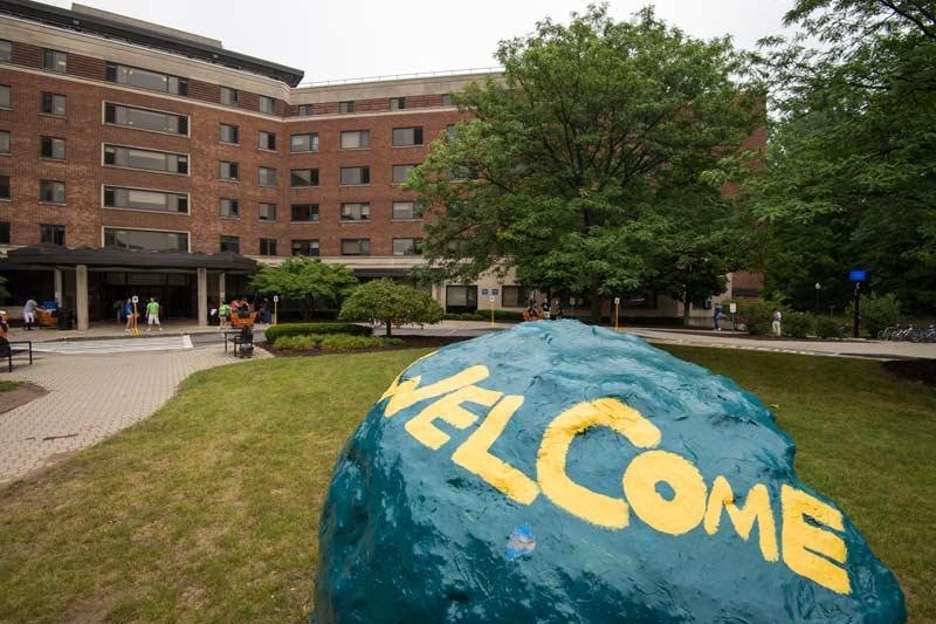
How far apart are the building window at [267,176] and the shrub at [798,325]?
36930 mm

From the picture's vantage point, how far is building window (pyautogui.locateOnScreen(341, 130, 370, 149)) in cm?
4253

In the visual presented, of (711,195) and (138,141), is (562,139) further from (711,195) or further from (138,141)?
(138,141)

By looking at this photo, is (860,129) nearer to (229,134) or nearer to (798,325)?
(798,325)

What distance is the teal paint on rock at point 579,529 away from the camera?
72.9 inches

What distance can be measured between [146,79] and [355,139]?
48.4 ft

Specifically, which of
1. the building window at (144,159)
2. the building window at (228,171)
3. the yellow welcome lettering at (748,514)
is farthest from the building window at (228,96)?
the yellow welcome lettering at (748,514)

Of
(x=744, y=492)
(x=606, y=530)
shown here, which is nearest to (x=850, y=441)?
(x=744, y=492)

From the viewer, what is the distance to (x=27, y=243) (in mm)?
33969

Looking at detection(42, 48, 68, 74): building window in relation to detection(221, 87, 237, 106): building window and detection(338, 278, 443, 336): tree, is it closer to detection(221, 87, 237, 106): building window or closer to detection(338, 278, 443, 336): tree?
detection(221, 87, 237, 106): building window

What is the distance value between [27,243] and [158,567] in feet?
129

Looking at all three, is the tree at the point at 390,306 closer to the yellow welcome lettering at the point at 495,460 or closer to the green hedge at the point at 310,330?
the green hedge at the point at 310,330

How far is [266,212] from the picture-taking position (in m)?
42.4

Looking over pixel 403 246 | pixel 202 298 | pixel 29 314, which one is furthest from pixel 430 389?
pixel 403 246

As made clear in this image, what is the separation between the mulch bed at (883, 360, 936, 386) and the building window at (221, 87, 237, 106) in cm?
4287
